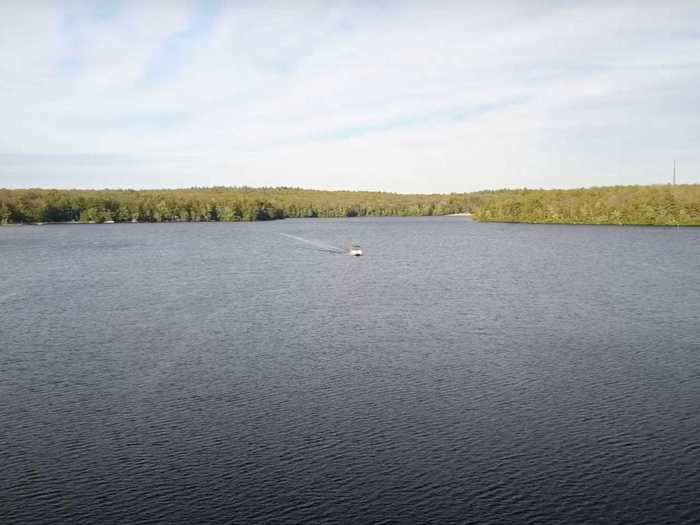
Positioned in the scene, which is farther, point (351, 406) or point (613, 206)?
point (613, 206)

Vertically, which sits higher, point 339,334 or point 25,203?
point 25,203

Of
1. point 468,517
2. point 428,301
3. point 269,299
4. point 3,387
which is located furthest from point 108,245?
point 468,517

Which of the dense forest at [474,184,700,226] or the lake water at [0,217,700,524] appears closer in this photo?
the lake water at [0,217,700,524]

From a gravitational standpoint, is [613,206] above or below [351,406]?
above

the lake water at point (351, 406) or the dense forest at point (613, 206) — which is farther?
the dense forest at point (613, 206)

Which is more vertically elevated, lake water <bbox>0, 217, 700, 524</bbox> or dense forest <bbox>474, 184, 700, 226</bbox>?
dense forest <bbox>474, 184, 700, 226</bbox>

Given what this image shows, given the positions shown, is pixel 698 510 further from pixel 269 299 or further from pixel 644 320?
pixel 269 299

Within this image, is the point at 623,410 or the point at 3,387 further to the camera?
the point at 3,387

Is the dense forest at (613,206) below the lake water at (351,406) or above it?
above
